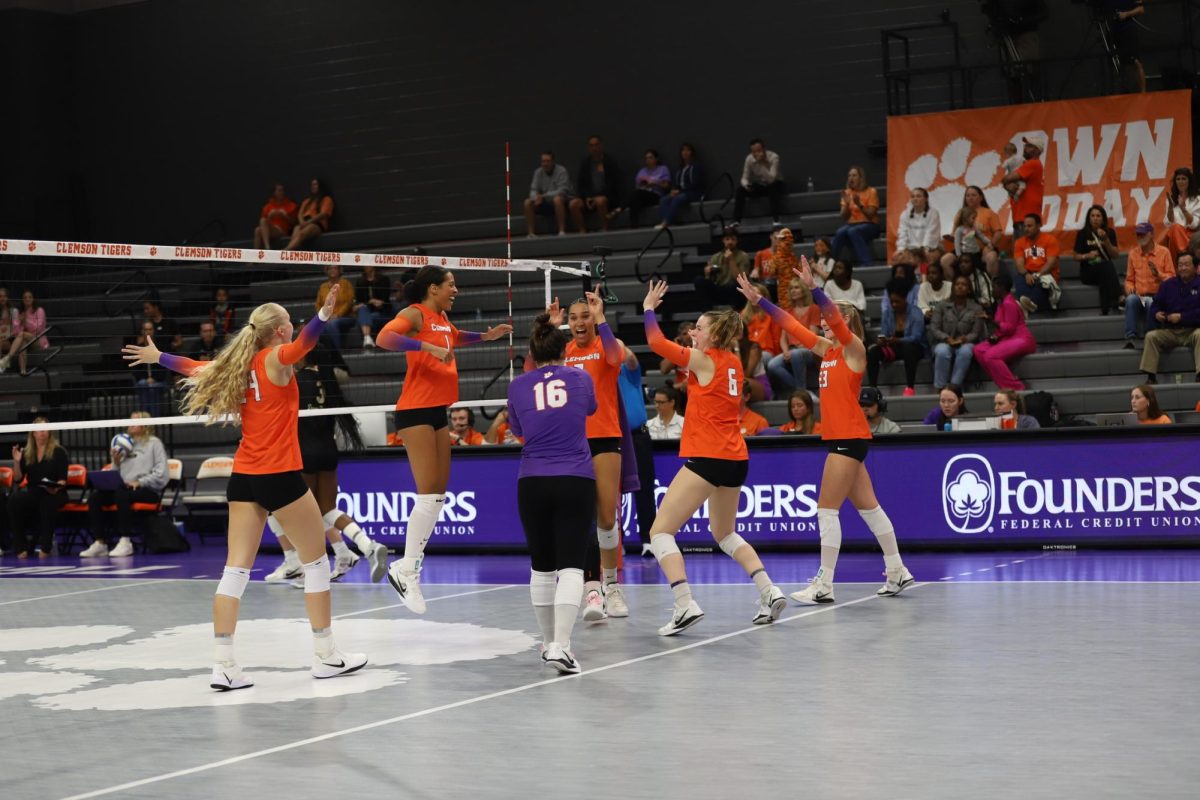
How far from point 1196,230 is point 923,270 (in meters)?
3.22

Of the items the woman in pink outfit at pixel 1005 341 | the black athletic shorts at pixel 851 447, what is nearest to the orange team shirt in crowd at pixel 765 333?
the woman in pink outfit at pixel 1005 341

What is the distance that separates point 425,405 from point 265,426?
2.23m

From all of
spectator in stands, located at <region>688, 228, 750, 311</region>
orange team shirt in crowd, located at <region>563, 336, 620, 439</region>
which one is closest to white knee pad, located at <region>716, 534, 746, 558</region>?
orange team shirt in crowd, located at <region>563, 336, 620, 439</region>

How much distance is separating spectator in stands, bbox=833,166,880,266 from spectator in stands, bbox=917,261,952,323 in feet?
5.92

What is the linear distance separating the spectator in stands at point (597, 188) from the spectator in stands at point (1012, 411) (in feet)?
28.5

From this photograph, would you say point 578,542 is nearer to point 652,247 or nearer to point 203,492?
point 203,492

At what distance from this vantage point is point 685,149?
21484 millimetres

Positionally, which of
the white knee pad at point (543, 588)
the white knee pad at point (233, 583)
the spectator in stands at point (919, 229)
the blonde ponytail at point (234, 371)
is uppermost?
the spectator in stands at point (919, 229)

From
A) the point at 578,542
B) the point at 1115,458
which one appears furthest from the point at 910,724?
the point at 1115,458

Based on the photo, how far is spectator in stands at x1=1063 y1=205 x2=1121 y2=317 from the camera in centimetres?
1748

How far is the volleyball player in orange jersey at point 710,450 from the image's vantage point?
917 cm

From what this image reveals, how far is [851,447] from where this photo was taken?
10.4 m

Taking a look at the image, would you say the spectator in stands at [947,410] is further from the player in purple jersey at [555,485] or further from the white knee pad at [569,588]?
the white knee pad at [569,588]

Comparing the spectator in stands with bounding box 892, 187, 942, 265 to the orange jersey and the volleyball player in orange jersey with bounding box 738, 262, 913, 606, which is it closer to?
the volleyball player in orange jersey with bounding box 738, 262, 913, 606
